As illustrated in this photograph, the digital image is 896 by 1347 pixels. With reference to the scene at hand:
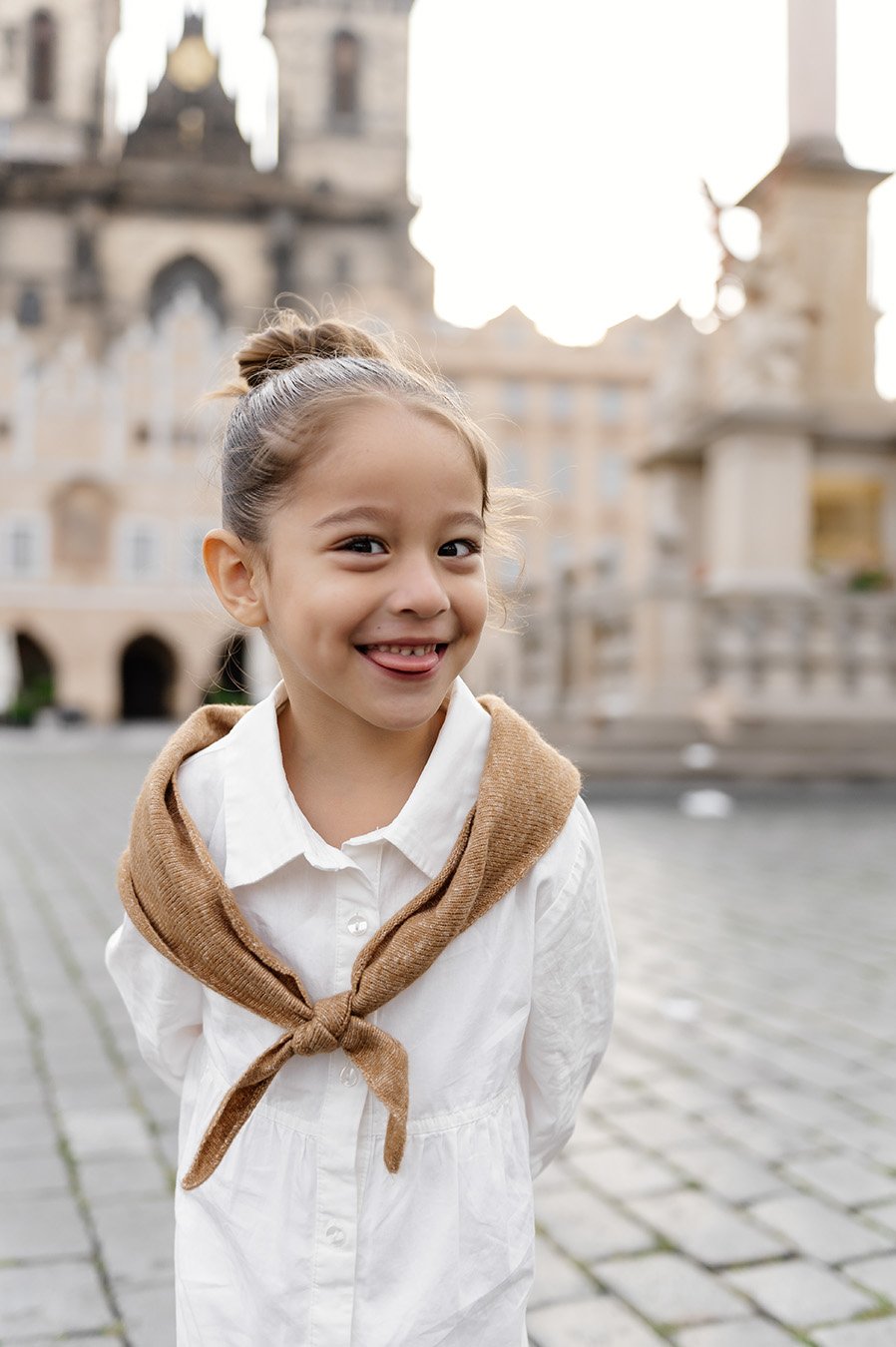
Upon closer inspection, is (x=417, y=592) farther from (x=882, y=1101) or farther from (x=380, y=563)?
(x=882, y=1101)

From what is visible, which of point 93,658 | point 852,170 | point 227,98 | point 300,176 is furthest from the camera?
point 227,98

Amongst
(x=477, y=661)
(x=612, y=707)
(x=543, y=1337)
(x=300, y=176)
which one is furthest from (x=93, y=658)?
(x=543, y=1337)

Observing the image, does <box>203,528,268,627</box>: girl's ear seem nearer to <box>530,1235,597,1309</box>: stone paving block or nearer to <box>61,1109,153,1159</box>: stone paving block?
<box>530,1235,597,1309</box>: stone paving block

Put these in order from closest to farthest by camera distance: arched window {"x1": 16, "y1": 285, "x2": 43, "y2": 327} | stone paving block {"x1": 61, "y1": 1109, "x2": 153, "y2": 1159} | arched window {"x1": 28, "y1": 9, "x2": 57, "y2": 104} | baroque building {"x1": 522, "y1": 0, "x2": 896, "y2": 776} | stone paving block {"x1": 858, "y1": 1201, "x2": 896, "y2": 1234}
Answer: stone paving block {"x1": 858, "y1": 1201, "x2": 896, "y2": 1234} → stone paving block {"x1": 61, "y1": 1109, "x2": 153, "y2": 1159} → baroque building {"x1": 522, "y1": 0, "x2": 896, "y2": 776} → arched window {"x1": 16, "y1": 285, "x2": 43, "y2": 327} → arched window {"x1": 28, "y1": 9, "x2": 57, "y2": 104}

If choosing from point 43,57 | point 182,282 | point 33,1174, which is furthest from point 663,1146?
point 43,57

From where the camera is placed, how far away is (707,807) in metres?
10.3

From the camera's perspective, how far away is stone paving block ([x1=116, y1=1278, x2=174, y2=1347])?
2173 millimetres

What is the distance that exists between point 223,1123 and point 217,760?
40 centimetres

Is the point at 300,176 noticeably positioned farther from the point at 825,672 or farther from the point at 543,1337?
the point at 543,1337

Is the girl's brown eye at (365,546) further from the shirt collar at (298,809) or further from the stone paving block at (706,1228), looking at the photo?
the stone paving block at (706,1228)

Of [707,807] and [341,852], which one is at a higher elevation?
[341,852]

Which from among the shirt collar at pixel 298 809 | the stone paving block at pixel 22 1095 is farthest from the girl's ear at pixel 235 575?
the stone paving block at pixel 22 1095

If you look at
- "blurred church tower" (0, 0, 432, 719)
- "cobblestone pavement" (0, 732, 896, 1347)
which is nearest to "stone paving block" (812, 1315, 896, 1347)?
"cobblestone pavement" (0, 732, 896, 1347)

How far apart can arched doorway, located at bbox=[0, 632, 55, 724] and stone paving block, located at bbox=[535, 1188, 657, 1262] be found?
27.4 metres
